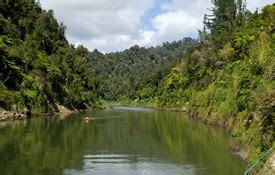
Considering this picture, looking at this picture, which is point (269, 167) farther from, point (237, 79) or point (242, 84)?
point (237, 79)

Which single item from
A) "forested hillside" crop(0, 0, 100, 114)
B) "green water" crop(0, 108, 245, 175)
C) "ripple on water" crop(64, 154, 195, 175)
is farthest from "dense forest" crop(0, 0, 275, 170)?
"ripple on water" crop(64, 154, 195, 175)

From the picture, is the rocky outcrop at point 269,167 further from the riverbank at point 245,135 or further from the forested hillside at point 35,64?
the forested hillside at point 35,64

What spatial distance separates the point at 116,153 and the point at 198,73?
258 ft

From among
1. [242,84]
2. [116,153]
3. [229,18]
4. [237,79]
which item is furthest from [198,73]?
[116,153]

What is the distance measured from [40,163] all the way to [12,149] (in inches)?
302

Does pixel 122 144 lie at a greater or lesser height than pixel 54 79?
lesser

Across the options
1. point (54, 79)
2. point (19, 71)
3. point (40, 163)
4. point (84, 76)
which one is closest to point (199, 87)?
point (54, 79)

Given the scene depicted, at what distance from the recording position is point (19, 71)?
3477 inches

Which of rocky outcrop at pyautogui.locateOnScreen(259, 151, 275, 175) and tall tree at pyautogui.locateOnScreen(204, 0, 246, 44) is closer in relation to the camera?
rocky outcrop at pyautogui.locateOnScreen(259, 151, 275, 175)

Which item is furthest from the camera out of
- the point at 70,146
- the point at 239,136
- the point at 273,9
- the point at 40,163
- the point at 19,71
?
the point at 19,71

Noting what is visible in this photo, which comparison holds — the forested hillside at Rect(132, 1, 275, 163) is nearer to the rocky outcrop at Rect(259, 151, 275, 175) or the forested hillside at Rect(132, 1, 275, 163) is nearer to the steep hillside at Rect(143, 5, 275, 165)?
the steep hillside at Rect(143, 5, 275, 165)

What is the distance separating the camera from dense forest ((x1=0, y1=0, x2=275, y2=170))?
36969 mm

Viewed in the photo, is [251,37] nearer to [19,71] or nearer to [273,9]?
[273,9]

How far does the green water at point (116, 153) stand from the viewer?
102 feet
